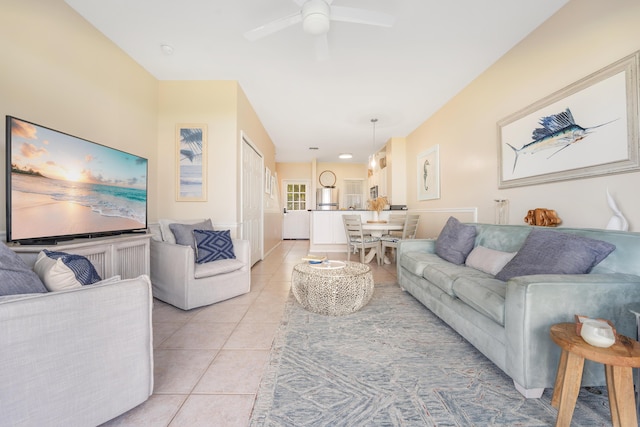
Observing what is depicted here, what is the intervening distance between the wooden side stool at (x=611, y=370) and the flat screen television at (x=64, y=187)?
3.11 meters

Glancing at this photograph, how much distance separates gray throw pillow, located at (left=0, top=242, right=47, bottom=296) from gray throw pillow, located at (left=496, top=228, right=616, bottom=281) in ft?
8.71

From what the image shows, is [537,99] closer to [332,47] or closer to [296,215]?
[332,47]

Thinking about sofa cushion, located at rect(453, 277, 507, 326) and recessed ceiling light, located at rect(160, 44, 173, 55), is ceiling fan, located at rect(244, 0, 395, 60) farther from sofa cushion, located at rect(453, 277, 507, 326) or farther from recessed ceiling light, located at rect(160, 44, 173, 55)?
sofa cushion, located at rect(453, 277, 507, 326)

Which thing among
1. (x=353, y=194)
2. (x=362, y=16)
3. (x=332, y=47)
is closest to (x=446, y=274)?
(x=362, y=16)

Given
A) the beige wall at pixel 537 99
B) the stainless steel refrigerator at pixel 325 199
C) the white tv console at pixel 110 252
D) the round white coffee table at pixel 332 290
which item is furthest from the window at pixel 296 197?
the round white coffee table at pixel 332 290

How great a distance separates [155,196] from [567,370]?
4073 millimetres

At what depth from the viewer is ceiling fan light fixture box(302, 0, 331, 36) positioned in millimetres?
1812

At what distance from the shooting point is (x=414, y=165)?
5465 mm

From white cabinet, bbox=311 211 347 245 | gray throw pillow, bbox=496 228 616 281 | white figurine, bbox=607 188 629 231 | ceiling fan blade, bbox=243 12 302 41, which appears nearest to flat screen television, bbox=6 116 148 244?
ceiling fan blade, bbox=243 12 302 41

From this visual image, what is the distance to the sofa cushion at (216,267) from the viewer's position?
2506mm

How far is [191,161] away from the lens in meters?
3.43

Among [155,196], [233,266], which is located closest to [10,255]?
[233,266]

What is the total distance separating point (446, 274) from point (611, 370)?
1.07 metres

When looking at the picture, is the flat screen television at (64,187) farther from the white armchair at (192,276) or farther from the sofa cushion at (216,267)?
the sofa cushion at (216,267)
